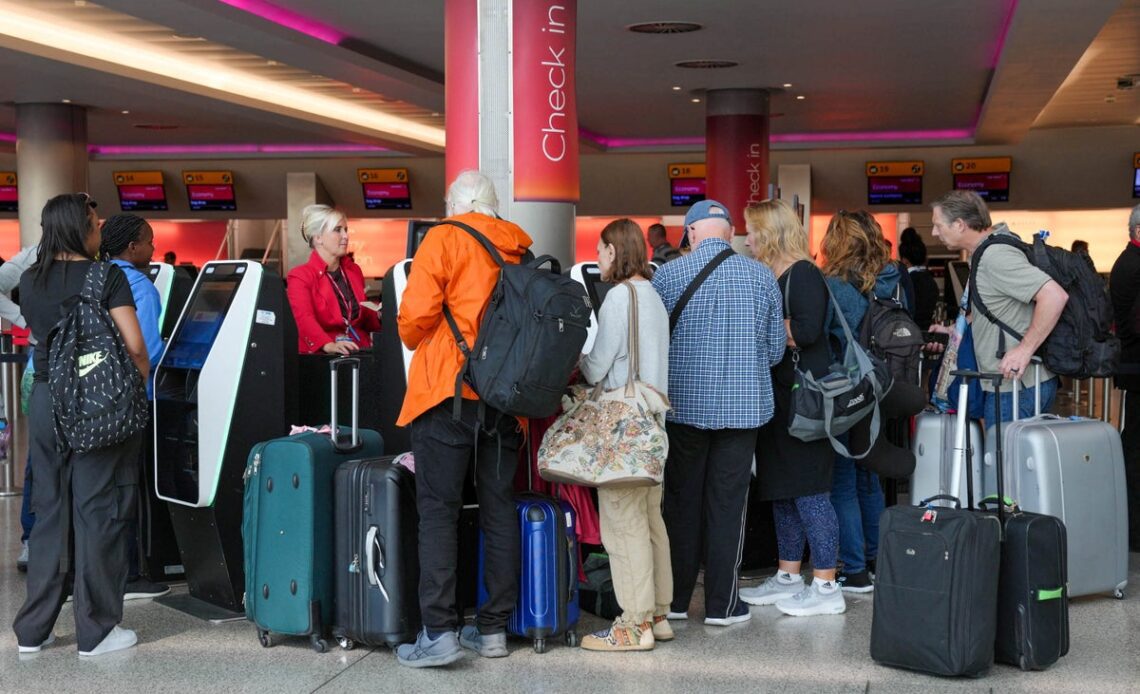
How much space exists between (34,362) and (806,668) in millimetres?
2583

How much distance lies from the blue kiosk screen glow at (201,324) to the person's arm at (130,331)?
0.38 metres

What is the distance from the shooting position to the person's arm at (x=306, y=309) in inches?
201

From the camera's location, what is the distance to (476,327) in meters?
3.81

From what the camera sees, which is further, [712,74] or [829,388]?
[712,74]

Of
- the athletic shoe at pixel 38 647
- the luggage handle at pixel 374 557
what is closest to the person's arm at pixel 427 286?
the luggage handle at pixel 374 557

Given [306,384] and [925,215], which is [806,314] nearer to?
[306,384]

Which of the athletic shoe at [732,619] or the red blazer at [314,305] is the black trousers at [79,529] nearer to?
the red blazer at [314,305]

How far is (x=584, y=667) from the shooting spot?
3885mm

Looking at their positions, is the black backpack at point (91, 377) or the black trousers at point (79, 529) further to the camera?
the black trousers at point (79, 529)

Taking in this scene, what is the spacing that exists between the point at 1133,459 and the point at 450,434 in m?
3.50

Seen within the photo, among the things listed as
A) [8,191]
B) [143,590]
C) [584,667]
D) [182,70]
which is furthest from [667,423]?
[8,191]

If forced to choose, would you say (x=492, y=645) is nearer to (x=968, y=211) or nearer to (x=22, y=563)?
(x=968, y=211)

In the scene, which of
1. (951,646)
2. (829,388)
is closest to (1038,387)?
(829,388)

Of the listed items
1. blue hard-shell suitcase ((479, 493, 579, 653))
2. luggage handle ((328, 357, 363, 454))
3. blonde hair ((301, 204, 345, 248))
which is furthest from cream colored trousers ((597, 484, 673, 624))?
blonde hair ((301, 204, 345, 248))
